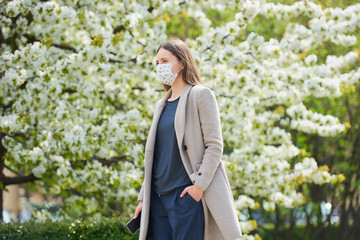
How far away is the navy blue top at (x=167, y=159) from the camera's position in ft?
10.9

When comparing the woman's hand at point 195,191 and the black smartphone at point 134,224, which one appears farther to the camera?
the black smartphone at point 134,224

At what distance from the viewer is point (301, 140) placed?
1167cm

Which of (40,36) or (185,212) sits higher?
(40,36)

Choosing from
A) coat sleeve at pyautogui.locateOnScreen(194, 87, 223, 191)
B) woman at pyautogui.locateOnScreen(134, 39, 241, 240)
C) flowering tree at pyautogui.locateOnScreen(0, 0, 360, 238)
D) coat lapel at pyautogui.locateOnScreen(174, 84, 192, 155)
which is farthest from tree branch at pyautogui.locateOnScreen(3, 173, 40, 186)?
coat sleeve at pyautogui.locateOnScreen(194, 87, 223, 191)

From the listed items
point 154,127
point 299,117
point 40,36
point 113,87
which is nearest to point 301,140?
point 299,117

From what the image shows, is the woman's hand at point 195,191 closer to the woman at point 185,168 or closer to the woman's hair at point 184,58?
the woman at point 185,168

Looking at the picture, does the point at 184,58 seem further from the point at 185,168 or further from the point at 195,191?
the point at 195,191

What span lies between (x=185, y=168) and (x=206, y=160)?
145mm

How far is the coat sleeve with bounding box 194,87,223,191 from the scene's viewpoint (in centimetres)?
321

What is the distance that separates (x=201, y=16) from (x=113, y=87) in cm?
165

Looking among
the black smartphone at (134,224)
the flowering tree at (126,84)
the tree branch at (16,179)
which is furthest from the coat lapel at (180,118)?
the tree branch at (16,179)

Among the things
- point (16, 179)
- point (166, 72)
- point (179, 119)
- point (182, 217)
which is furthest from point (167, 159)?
point (16, 179)

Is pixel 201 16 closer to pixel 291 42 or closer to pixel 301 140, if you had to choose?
pixel 291 42

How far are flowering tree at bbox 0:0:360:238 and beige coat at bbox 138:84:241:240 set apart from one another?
2.75 metres
